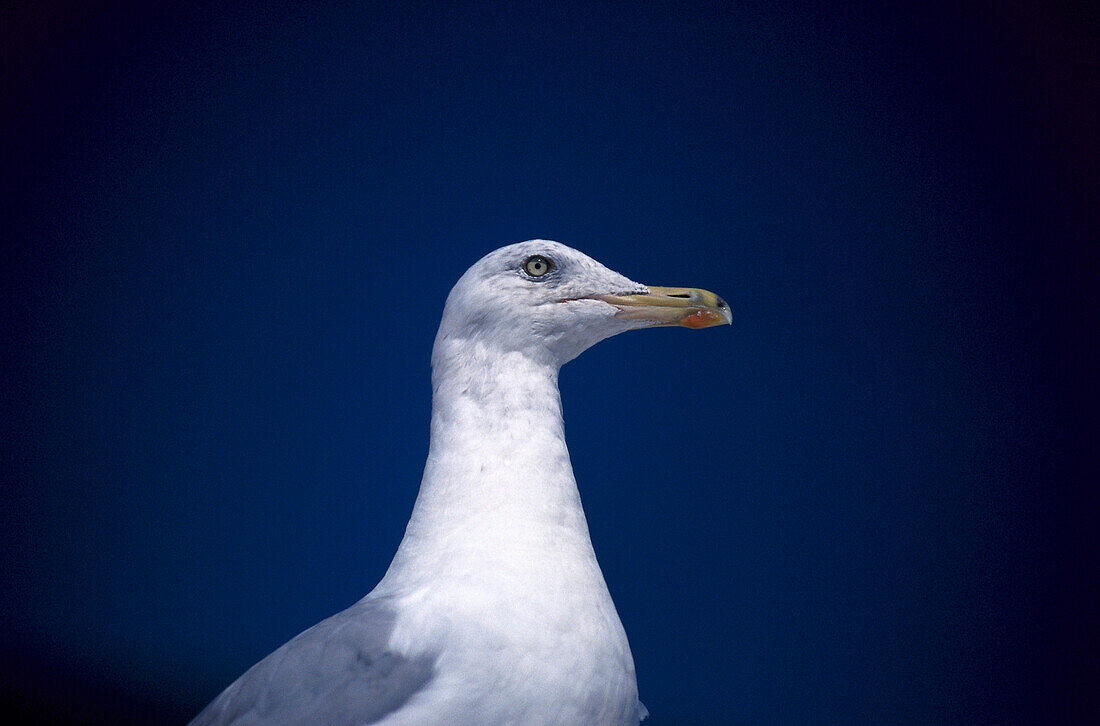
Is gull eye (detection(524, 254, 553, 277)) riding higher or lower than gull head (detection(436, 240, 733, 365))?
higher

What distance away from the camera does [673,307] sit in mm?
1923

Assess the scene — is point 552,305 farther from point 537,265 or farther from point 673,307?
point 673,307

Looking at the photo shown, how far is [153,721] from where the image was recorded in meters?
3.42

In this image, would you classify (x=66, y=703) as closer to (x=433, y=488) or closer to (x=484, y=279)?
(x=433, y=488)

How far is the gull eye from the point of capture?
1891 millimetres

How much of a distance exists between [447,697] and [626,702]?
0.36 m

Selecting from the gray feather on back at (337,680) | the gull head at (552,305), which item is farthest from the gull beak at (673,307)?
the gray feather on back at (337,680)

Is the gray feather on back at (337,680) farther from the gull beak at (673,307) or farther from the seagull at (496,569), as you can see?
the gull beak at (673,307)

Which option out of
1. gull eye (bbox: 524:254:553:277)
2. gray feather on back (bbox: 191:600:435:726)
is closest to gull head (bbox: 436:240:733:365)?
gull eye (bbox: 524:254:553:277)

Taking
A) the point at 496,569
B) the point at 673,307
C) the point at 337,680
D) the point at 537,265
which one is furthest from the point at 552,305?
the point at 337,680

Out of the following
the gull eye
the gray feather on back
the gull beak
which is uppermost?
the gull eye

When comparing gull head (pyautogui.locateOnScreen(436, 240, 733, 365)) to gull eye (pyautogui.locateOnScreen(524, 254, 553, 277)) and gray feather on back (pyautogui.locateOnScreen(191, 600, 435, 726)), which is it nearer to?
gull eye (pyautogui.locateOnScreen(524, 254, 553, 277))

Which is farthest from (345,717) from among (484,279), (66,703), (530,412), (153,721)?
(66,703)

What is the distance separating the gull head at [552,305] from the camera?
6.02 feet
